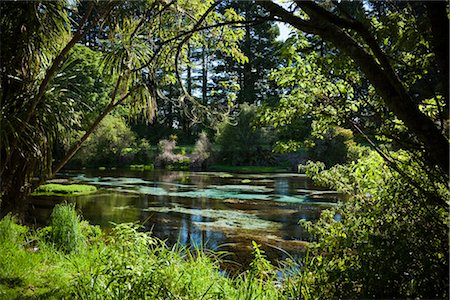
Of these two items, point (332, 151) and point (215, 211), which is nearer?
point (215, 211)

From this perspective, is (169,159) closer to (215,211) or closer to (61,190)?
(61,190)

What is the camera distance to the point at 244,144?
1050 inches

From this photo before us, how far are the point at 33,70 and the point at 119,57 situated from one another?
40.8 inches

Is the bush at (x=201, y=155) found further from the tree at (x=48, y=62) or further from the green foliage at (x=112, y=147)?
the tree at (x=48, y=62)

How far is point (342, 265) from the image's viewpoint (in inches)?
91.8

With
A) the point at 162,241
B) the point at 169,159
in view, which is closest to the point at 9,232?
the point at 162,241

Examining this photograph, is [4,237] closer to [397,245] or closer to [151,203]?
[397,245]

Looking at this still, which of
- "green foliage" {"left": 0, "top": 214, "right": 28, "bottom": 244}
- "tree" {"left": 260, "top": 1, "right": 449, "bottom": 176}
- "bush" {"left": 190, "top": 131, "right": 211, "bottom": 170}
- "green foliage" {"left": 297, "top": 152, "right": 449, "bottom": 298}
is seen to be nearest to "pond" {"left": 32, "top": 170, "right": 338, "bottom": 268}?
"green foliage" {"left": 0, "top": 214, "right": 28, "bottom": 244}

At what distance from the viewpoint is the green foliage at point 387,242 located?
192cm

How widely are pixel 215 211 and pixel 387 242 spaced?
28.8ft

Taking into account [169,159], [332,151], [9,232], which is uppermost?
[332,151]

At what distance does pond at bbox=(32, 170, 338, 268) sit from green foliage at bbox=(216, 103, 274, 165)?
10220mm

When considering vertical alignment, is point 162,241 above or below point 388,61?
below

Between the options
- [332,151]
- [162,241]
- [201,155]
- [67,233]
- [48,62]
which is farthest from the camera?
[201,155]
